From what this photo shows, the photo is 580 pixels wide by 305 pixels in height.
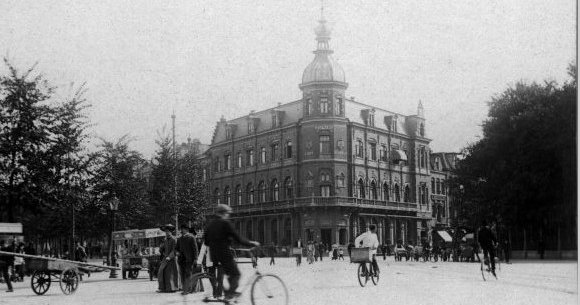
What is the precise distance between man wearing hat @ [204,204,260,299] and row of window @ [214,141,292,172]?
19.4m

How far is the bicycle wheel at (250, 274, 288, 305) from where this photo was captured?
36.3ft

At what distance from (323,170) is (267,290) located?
691 inches

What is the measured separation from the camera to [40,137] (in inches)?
770

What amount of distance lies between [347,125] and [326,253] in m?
13.2

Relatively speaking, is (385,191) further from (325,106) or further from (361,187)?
(325,106)

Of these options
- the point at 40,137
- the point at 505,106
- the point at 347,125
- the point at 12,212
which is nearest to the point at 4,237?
the point at 12,212

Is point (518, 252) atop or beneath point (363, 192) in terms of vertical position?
beneath

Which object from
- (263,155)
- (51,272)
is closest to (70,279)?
(51,272)

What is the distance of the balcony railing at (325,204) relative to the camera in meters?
29.2

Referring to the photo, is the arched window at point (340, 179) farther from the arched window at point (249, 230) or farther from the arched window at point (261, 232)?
the arched window at point (249, 230)

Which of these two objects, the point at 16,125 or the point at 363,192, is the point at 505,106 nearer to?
the point at 363,192

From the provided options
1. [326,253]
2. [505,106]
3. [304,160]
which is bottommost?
[326,253]

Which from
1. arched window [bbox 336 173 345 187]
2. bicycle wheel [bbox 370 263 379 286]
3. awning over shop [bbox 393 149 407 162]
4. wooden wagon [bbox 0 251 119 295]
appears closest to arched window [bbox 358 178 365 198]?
arched window [bbox 336 173 345 187]

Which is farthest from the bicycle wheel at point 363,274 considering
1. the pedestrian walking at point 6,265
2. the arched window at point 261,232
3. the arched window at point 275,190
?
the arched window at point 261,232
